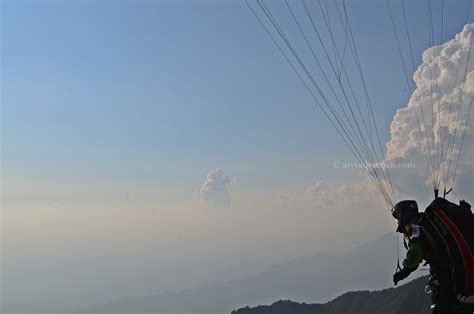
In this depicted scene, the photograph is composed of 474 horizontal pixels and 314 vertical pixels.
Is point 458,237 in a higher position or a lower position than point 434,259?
higher

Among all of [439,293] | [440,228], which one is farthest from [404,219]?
[439,293]

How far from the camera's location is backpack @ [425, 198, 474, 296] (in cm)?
1467

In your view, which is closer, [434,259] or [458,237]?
[458,237]

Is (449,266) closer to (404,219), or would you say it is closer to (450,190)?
(404,219)

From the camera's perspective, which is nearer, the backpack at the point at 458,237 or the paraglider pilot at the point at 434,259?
the backpack at the point at 458,237

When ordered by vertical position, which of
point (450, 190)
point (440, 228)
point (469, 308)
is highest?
point (450, 190)

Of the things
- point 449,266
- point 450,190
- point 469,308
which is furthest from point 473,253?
point 450,190

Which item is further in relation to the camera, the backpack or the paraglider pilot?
the paraglider pilot

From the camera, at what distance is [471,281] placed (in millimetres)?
14695

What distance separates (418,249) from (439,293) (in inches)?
57.6

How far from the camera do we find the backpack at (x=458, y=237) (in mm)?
14672

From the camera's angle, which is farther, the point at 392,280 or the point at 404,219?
the point at 404,219

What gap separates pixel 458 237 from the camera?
48.6 ft

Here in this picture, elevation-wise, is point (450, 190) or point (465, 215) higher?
Answer: point (450, 190)
